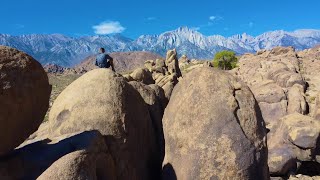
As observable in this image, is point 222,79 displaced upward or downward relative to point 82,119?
upward

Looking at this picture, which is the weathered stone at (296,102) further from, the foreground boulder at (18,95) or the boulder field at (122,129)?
the foreground boulder at (18,95)

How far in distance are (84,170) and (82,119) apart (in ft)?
8.31

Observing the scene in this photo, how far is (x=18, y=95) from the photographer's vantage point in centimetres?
722

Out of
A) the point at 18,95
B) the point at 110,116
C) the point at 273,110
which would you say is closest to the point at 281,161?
the point at 110,116

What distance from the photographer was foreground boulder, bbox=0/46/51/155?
7.00 metres

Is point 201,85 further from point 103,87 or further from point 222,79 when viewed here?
point 103,87

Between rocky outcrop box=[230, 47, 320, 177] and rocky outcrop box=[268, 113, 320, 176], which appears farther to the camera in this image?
rocky outcrop box=[230, 47, 320, 177]

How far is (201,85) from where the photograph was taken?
10.5 m

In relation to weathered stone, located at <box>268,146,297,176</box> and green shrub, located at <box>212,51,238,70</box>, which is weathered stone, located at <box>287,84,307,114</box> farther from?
green shrub, located at <box>212,51,238,70</box>

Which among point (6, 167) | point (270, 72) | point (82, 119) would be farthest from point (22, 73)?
point (270, 72)

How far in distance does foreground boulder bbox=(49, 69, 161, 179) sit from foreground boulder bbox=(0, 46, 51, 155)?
1.58 m

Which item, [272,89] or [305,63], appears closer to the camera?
[272,89]

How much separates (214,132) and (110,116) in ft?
8.34

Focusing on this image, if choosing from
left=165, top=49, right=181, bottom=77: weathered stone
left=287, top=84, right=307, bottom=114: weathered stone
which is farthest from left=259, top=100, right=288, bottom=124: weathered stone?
left=165, top=49, right=181, bottom=77: weathered stone
